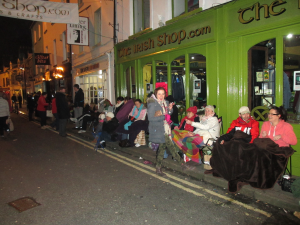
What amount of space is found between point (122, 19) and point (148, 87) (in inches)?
159

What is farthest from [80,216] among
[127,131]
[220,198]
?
[127,131]

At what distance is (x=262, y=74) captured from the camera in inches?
232

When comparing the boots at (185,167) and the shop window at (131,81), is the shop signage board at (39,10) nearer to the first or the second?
the shop window at (131,81)

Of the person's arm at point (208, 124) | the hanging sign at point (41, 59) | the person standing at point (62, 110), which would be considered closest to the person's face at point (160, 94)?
the person's arm at point (208, 124)

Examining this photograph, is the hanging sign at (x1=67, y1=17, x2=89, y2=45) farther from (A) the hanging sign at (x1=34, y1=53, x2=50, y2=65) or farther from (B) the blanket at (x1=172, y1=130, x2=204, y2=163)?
(B) the blanket at (x1=172, y1=130, x2=204, y2=163)

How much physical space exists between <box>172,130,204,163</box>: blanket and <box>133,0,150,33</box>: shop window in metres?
6.59

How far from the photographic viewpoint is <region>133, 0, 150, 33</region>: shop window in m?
10.4

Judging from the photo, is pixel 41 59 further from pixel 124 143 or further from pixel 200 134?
pixel 200 134

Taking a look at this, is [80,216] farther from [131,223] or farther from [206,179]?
[206,179]

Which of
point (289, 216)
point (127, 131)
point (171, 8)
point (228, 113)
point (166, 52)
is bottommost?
point (289, 216)

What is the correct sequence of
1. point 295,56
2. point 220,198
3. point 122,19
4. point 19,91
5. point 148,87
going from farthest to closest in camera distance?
point 19,91
point 122,19
point 148,87
point 295,56
point 220,198

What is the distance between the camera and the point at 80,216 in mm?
3434

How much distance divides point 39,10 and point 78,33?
4787 mm

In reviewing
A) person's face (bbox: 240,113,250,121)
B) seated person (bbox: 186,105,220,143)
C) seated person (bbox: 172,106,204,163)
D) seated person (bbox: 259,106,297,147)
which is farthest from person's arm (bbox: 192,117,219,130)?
seated person (bbox: 259,106,297,147)
